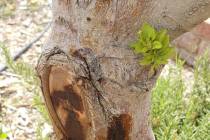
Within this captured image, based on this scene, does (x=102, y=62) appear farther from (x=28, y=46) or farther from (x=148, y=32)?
(x=28, y=46)

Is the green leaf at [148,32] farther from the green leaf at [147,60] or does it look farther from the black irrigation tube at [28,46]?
the black irrigation tube at [28,46]

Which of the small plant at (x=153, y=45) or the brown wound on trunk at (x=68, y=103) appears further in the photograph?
the brown wound on trunk at (x=68, y=103)

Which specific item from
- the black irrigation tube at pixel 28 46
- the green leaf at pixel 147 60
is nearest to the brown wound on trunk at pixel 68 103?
the green leaf at pixel 147 60

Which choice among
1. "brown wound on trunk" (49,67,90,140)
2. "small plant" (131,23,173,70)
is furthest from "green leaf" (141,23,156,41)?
"brown wound on trunk" (49,67,90,140)

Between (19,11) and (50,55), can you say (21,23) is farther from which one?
(50,55)

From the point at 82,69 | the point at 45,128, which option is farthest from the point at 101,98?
the point at 45,128

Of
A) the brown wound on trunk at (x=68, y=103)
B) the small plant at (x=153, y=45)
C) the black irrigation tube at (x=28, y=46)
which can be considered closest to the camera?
the small plant at (x=153, y=45)
